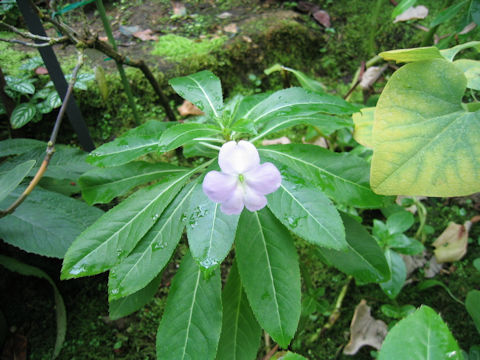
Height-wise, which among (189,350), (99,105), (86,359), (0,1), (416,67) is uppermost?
(0,1)

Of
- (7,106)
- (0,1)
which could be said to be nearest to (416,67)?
(0,1)

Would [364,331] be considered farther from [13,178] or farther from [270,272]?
[13,178]

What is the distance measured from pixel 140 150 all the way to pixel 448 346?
3.03 ft

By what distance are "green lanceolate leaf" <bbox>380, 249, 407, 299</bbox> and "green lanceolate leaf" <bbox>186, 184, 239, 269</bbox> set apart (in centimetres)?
71

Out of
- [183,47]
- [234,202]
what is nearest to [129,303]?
[234,202]

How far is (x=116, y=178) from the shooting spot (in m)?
1.05

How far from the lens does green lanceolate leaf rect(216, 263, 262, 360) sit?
0.96 metres

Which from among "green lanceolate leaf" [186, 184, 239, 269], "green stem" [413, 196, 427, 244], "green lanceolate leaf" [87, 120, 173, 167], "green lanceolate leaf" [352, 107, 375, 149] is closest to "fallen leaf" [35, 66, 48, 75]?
"green lanceolate leaf" [87, 120, 173, 167]

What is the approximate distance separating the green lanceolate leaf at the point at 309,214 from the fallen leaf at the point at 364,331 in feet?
2.25

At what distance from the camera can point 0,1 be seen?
1154 millimetres

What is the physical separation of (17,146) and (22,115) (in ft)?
0.80

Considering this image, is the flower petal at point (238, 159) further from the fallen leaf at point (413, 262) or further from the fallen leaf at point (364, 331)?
the fallen leaf at point (413, 262)

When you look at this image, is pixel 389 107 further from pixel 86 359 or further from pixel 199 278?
pixel 86 359

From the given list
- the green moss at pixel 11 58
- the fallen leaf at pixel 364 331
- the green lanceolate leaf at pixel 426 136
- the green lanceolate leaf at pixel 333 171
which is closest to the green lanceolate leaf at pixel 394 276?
the fallen leaf at pixel 364 331
